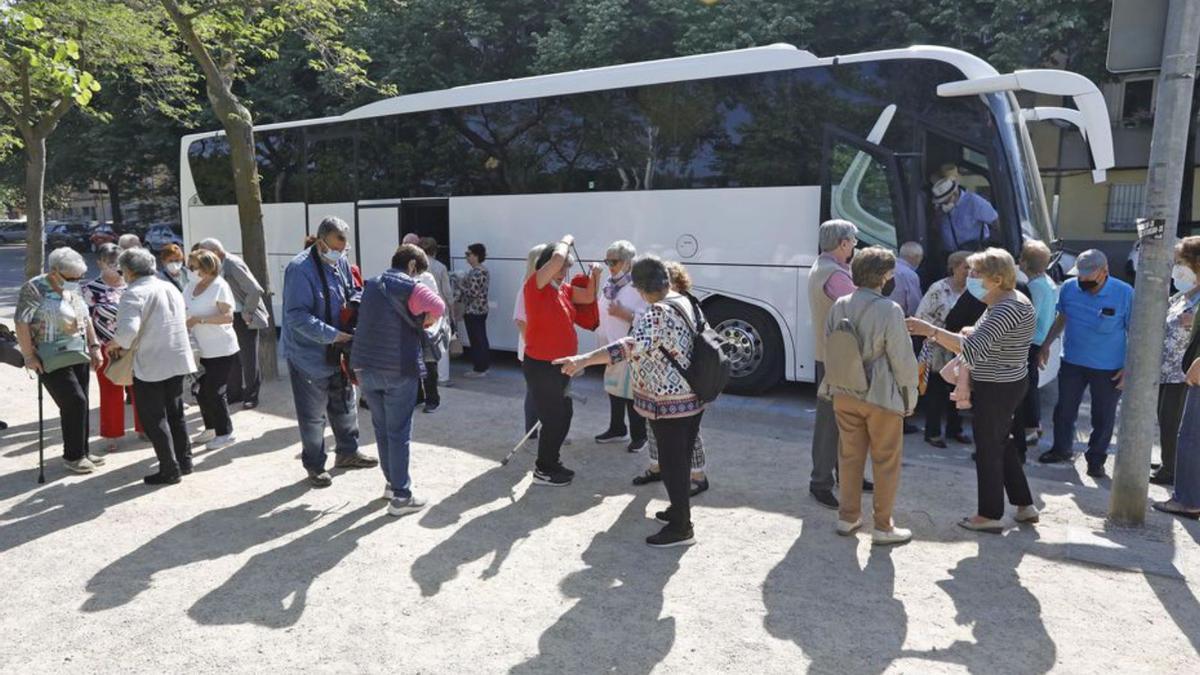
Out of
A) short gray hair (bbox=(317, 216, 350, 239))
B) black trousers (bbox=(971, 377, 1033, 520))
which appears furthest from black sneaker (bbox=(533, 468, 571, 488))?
black trousers (bbox=(971, 377, 1033, 520))

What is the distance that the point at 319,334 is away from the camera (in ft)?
18.6

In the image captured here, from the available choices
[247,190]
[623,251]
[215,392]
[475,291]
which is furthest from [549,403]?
[247,190]

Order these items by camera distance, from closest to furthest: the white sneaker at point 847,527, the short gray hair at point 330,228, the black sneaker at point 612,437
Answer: the white sneaker at point 847,527
the short gray hair at point 330,228
the black sneaker at point 612,437

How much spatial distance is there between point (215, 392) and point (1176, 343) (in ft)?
23.2

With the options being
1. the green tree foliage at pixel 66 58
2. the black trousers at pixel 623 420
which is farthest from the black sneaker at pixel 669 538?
the green tree foliage at pixel 66 58

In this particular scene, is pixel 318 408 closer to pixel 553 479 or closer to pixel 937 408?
pixel 553 479

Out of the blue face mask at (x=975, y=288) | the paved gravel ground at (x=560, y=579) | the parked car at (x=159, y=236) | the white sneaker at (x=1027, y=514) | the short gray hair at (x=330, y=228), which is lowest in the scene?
the paved gravel ground at (x=560, y=579)

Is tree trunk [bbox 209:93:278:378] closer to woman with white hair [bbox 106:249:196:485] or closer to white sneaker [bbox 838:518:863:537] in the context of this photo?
woman with white hair [bbox 106:249:196:485]

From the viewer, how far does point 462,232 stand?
11.2 meters

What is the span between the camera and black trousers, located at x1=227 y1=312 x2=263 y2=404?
858cm

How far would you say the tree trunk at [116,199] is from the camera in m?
35.5

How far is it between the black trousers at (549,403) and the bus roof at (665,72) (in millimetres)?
4489

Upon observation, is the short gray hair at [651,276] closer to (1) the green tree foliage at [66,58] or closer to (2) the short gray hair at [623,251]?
(2) the short gray hair at [623,251]

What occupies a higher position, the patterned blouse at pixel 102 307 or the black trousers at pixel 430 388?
the patterned blouse at pixel 102 307
